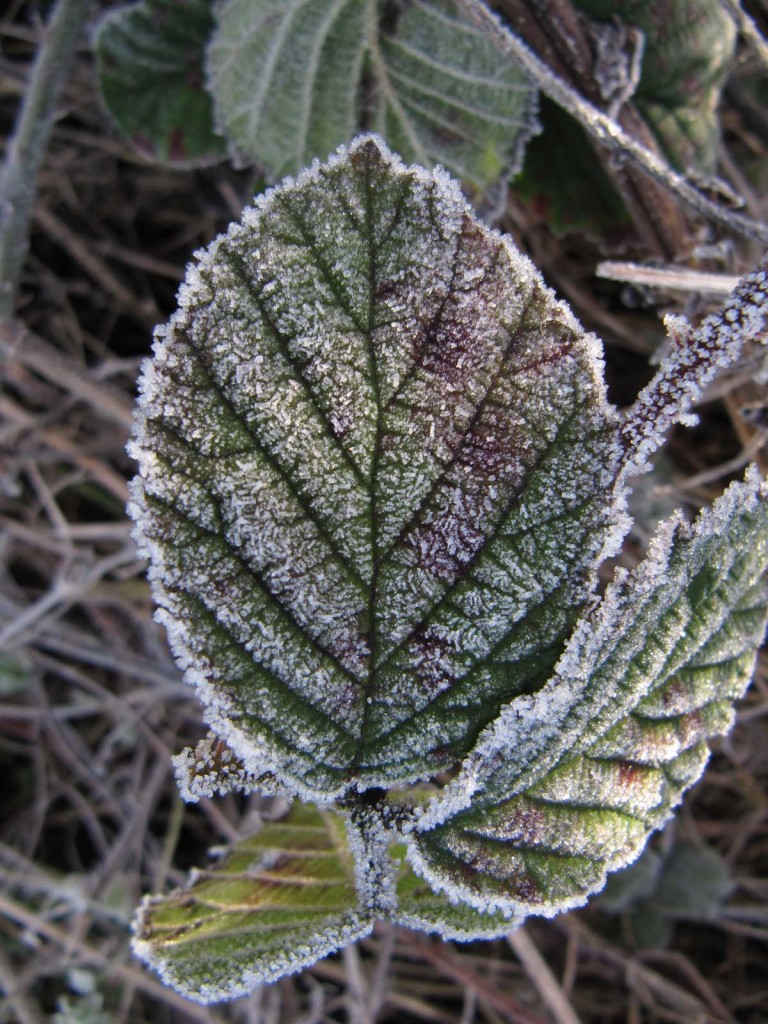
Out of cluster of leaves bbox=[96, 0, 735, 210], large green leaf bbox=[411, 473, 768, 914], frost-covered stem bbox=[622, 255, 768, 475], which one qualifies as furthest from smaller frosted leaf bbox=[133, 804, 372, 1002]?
cluster of leaves bbox=[96, 0, 735, 210]

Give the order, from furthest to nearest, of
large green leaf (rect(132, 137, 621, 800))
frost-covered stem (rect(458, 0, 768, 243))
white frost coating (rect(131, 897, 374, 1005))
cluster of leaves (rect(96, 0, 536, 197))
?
cluster of leaves (rect(96, 0, 536, 197))
frost-covered stem (rect(458, 0, 768, 243))
white frost coating (rect(131, 897, 374, 1005))
large green leaf (rect(132, 137, 621, 800))

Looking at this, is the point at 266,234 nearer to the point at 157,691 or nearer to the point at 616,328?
the point at 616,328

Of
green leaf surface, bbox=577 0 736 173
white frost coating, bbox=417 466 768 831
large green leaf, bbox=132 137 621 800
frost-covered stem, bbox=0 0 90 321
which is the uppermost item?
frost-covered stem, bbox=0 0 90 321

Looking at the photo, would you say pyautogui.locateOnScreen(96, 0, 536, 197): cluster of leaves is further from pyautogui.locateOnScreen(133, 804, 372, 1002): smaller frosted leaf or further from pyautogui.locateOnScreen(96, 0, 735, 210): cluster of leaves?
pyautogui.locateOnScreen(133, 804, 372, 1002): smaller frosted leaf

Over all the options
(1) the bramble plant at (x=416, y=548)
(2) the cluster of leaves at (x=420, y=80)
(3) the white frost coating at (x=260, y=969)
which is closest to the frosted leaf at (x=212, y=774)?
(1) the bramble plant at (x=416, y=548)

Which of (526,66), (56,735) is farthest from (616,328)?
(56,735)
